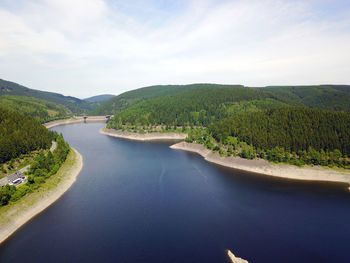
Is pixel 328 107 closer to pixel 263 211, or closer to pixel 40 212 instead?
pixel 263 211

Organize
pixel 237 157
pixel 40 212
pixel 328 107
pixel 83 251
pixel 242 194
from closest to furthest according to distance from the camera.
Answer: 1. pixel 83 251
2. pixel 40 212
3. pixel 242 194
4. pixel 237 157
5. pixel 328 107

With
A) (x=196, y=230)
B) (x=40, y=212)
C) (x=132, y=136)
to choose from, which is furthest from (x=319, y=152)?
(x=132, y=136)

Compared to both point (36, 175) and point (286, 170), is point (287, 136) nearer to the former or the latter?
point (286, 170)

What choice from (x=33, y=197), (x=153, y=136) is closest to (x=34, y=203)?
(x=33, y=197)

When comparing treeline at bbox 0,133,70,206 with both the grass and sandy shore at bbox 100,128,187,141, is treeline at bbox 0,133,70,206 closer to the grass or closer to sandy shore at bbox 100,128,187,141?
the grass

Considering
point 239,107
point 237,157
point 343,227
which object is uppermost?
point 239,107

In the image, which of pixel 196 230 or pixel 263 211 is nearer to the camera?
pixel 196 230

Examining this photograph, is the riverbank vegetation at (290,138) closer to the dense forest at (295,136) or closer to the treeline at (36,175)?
the dense forest at (295,136)

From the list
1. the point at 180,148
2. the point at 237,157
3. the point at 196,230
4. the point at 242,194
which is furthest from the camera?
the point at 180,148
